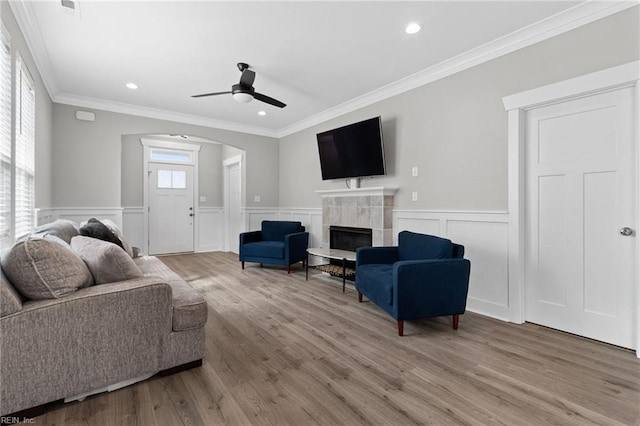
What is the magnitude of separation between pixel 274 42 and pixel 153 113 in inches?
121

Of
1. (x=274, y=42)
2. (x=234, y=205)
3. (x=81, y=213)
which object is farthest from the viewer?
(x=234, y=205)

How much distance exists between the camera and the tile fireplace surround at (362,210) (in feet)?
12.8

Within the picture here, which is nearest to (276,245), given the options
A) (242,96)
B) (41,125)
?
(242,96)

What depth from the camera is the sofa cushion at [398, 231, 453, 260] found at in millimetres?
2680

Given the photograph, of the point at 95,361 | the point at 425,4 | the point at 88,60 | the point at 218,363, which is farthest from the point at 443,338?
the point at 88,60

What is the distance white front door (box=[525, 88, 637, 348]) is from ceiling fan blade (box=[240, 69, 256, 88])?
9.08 ft

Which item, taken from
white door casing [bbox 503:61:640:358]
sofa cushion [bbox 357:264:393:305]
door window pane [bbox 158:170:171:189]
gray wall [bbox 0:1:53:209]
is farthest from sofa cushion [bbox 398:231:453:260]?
door window pane [bbox 158:170:171:189]

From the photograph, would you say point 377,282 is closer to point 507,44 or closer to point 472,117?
point 472,117

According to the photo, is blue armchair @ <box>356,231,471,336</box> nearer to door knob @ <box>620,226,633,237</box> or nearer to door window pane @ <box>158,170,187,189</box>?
door knob @ <box>620,226,633,237</box>

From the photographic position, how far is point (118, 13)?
2.46 metres

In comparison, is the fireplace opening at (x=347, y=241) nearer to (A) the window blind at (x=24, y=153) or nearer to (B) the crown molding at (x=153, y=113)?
(B) the crown molding at (x=153, y=113)

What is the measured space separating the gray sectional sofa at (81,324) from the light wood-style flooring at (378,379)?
0.48 feet

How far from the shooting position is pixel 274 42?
2.86 metres

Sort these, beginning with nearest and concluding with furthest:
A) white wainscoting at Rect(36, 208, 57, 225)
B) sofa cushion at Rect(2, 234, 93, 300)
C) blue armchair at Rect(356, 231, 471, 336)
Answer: sofa cushion at Rect(2, 234, 93, 300) → blue armchair at Rect(356, 231, 471, 336) → white wainscoting at Rect(36, 208, 57, 225)
